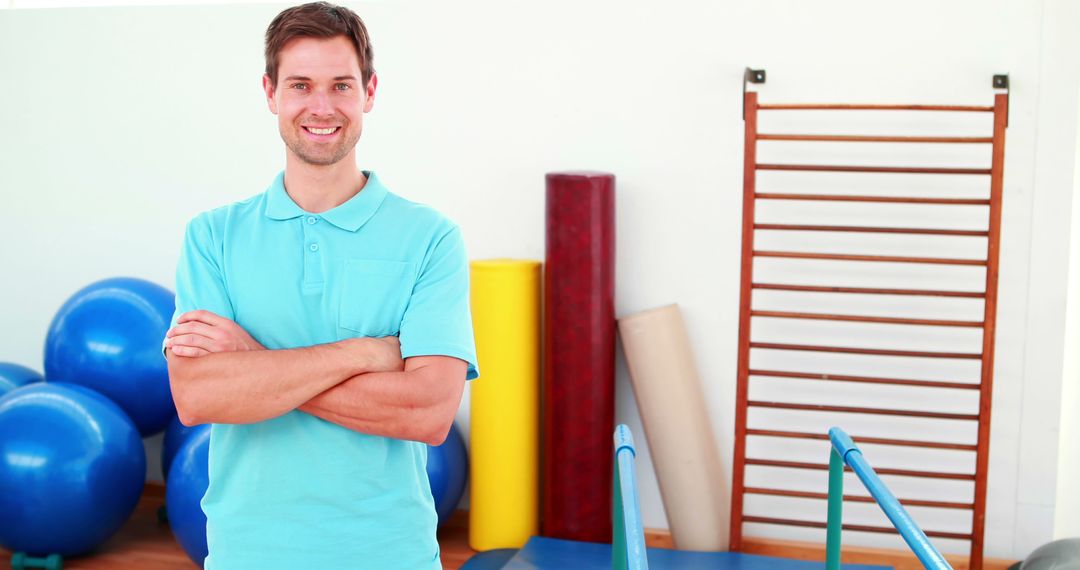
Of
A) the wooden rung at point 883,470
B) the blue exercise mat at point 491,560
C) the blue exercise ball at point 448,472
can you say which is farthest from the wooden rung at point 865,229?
the blue exercise mat at point 491,560

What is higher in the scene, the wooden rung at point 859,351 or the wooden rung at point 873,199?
the wooden rung at point 873,199

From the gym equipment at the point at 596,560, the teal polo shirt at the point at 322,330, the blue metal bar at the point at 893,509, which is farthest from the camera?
the gym equipment at the point at 596,560

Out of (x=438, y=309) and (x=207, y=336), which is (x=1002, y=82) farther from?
(x=207, y=336)

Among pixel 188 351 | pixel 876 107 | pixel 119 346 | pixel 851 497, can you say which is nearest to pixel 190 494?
pixel 119 346

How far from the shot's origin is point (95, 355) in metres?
3.46

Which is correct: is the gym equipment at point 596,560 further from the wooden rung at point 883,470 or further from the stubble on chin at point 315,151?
the stubble on chin at point 315,151

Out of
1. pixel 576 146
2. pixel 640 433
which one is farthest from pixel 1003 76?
pixel 640 433

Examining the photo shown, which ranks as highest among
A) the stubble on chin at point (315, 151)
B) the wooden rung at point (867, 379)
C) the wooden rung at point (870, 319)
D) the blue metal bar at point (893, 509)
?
the stubble on chin at point (315, 151)

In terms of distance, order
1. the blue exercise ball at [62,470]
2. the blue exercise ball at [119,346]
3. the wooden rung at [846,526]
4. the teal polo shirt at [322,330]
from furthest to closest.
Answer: the blue exercise ball at [119,346] < the wooden rung at [846,526] < the blue exercise ball at [62,470] < the teal polo shirt at [322,330]

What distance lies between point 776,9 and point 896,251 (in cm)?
89

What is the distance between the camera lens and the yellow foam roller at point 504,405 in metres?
→ 3.39

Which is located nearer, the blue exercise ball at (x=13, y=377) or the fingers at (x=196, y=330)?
the fingers at (x=196, y=330)

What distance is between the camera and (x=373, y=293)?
59.2 inches

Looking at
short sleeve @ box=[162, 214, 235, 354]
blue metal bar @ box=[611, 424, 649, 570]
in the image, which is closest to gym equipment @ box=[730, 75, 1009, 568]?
blue metal bar @ box=[611, 424, 649, 570]
